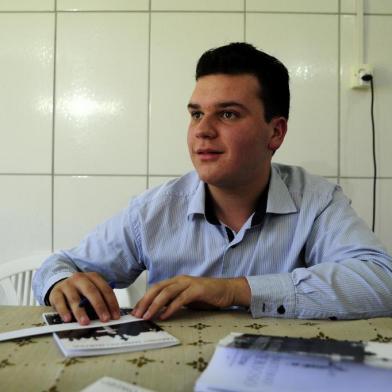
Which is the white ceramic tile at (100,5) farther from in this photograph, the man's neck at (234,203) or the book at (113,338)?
the book at (113,338)

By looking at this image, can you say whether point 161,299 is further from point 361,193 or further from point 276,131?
point 361,193

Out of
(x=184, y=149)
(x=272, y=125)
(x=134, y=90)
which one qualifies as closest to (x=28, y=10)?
(x=134, y=90)

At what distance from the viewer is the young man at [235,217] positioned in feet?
3.12

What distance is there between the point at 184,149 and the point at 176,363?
1050 millimetres

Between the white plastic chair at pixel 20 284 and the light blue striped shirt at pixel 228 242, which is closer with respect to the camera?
the light blue striped shirt at pixel 228 242

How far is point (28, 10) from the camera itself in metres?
1.52

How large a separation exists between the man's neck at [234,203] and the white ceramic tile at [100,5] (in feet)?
2.70

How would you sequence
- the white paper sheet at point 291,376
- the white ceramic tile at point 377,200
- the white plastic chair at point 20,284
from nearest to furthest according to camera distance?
1. the white paper sheet at point 291,376
2. the white plastic chair at point 20,284
3. the white ceramic tile at point 377,200

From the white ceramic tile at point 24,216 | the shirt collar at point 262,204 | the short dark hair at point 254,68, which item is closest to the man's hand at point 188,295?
the shirt collar at point 262,204

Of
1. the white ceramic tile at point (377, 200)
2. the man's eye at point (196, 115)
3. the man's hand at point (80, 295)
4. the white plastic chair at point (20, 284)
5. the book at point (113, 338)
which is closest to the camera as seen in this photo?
the book at point (113, 338)

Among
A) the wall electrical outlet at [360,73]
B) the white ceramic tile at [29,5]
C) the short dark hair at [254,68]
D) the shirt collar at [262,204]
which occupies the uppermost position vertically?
the white ceramic tile at [29,5]

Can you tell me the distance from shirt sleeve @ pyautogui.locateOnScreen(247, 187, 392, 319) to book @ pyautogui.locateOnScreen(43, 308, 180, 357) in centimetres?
22

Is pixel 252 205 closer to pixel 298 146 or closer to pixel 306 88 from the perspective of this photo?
pixel 298 146

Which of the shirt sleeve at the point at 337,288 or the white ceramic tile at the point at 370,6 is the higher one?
the white ceramic tile at the point at 370,6
